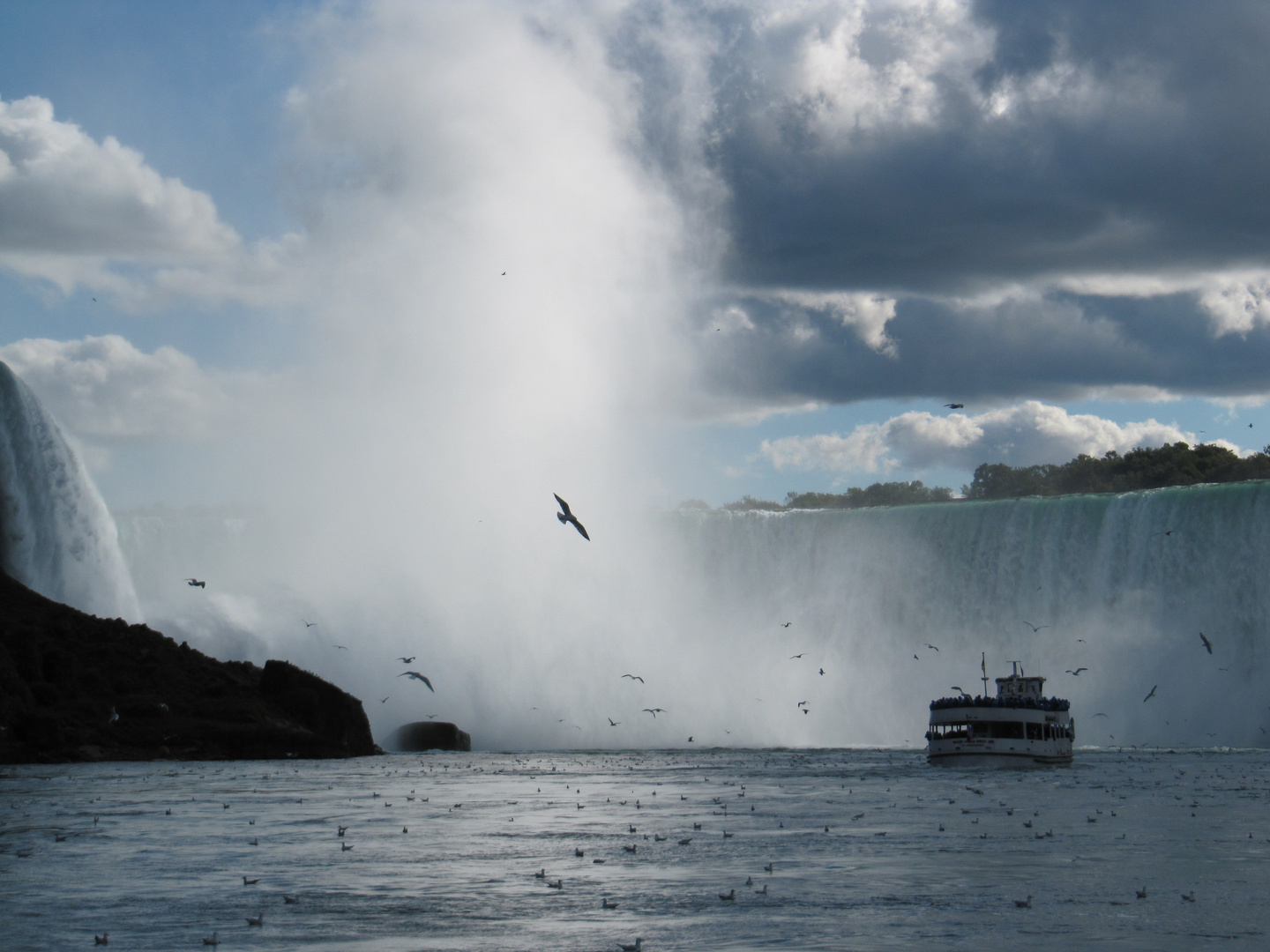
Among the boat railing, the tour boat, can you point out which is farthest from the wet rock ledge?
the boat railing

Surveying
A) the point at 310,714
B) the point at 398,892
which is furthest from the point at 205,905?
the point at 310,714

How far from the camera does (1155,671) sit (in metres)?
71.6

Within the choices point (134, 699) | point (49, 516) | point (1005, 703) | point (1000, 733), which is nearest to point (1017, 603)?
point (1005, 703)

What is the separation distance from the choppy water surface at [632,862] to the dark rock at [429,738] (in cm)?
2493

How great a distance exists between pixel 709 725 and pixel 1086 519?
79.8ft

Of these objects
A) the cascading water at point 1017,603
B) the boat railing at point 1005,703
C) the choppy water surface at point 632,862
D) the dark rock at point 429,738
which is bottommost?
the choppy water surface at point 632,862

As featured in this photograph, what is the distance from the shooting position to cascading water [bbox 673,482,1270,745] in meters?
70.1

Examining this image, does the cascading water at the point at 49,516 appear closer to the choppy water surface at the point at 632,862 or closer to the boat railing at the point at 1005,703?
the choppy water surface at the point at 632,862

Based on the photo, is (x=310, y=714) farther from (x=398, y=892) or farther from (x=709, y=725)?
(x=398, y=892)

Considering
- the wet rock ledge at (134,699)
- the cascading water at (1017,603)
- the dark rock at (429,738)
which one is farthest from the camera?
the cascading water at (1017,603)

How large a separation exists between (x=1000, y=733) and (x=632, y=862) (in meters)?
36.2

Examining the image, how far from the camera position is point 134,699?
5347 cm

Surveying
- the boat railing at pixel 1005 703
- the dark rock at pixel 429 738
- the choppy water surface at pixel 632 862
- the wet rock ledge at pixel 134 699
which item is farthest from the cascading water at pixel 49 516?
the boat railing at pixel 1005 703

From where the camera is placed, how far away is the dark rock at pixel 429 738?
68.5 meters
